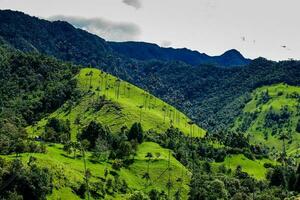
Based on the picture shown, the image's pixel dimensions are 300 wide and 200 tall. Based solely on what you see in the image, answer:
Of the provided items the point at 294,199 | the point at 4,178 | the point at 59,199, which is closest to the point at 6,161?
the point at 4,178

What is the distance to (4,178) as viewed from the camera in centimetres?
18250

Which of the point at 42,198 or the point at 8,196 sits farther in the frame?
the point at 42,198

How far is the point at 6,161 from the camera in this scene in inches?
7534

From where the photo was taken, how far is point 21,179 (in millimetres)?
183250

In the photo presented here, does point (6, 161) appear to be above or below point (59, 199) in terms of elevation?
above

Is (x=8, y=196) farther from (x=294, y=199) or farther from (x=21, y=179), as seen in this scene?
(x=294, y=199)

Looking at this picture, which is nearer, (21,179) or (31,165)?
(21,179)

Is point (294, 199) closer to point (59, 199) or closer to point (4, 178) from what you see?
point (59, 199)

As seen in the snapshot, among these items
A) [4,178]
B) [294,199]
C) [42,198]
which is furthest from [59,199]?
[294,199]

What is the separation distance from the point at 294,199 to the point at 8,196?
10444 cm

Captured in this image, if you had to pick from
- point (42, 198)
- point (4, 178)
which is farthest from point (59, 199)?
point (4, 178)

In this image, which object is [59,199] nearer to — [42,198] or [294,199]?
[42,198]

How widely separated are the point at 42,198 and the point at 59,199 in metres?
10.7

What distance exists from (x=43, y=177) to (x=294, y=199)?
95.6m
